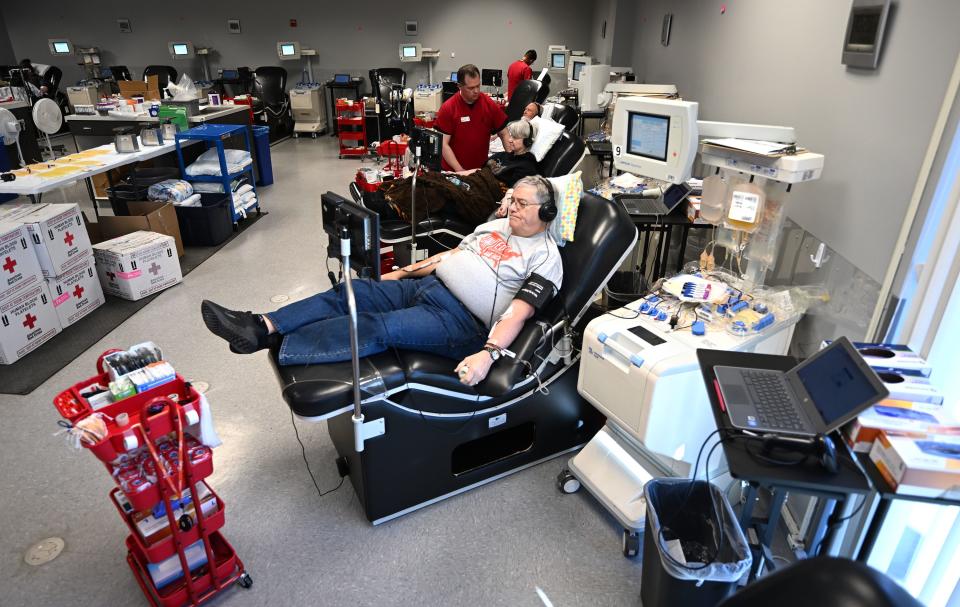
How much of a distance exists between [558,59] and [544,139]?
16.5 ft

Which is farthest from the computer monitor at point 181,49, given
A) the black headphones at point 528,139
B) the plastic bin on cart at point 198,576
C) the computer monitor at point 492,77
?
the plastic bin on cart at point 198,576

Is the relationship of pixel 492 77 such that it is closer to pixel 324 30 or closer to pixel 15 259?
pixel 324 30

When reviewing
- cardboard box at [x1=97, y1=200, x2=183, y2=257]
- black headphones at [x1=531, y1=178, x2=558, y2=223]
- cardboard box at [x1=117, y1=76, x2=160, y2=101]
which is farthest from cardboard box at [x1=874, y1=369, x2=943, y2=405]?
cardboard box at [x1=117, y1=76, x2=160, y2=101]

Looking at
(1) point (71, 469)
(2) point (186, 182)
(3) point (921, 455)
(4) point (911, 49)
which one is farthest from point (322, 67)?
(3) point (921, 455)

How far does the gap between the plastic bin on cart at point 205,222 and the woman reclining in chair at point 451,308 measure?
9.18ft

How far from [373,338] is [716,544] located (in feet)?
4.07

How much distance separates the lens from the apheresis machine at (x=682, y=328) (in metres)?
1.71

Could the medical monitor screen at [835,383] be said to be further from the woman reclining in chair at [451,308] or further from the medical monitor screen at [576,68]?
the medical monitor screen at [576,68]

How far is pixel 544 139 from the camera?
3.78 meters

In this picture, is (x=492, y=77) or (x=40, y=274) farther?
(x=492, y=77)

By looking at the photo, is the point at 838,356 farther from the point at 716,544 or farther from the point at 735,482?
the point at 735,482

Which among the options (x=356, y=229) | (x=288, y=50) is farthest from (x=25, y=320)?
(x=288, y=50)

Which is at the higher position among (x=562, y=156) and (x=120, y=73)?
(x=120, y=73)

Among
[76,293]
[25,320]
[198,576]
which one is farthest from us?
[76,293]
